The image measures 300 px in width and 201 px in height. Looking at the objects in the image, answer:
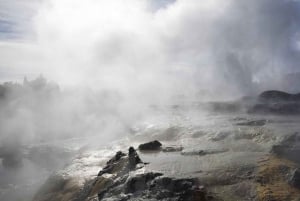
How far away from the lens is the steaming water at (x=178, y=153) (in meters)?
22.8

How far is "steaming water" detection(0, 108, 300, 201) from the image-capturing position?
2283 centimetres

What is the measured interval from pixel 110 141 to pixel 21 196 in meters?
11.4

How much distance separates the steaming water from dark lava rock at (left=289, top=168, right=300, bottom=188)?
10.4 feet

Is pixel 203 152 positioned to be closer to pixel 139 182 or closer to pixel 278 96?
pixel 139 182

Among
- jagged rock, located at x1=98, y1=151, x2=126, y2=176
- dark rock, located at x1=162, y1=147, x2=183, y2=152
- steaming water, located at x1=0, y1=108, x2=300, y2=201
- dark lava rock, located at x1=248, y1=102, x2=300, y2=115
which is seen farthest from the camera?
dark lava rock, located at x1=248, y1=102, x2=300, y2=115

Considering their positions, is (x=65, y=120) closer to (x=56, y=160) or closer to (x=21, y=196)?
(x=56, y=160)

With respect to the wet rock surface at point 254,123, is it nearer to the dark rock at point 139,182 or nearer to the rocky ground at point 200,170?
the rocky ground at point 200,170

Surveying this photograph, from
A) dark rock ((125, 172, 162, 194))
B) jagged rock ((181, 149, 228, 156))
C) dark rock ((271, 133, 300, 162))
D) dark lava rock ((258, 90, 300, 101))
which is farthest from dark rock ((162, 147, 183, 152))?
dark lava rock ((258, 90, 300, 101))

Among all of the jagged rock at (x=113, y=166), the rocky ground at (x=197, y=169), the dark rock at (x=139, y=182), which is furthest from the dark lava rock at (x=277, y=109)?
the dark rock at (x=139, y=182)

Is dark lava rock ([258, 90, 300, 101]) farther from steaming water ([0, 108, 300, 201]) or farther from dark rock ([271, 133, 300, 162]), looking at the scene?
dark rock ([271, 133, 300, 162])

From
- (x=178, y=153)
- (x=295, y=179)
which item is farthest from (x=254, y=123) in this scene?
(x=295, y=179)

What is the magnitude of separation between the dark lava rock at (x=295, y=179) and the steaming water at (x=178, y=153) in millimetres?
3180

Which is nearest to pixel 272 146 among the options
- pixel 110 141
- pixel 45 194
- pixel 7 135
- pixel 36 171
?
pixel 45 194

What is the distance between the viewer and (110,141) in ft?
143
